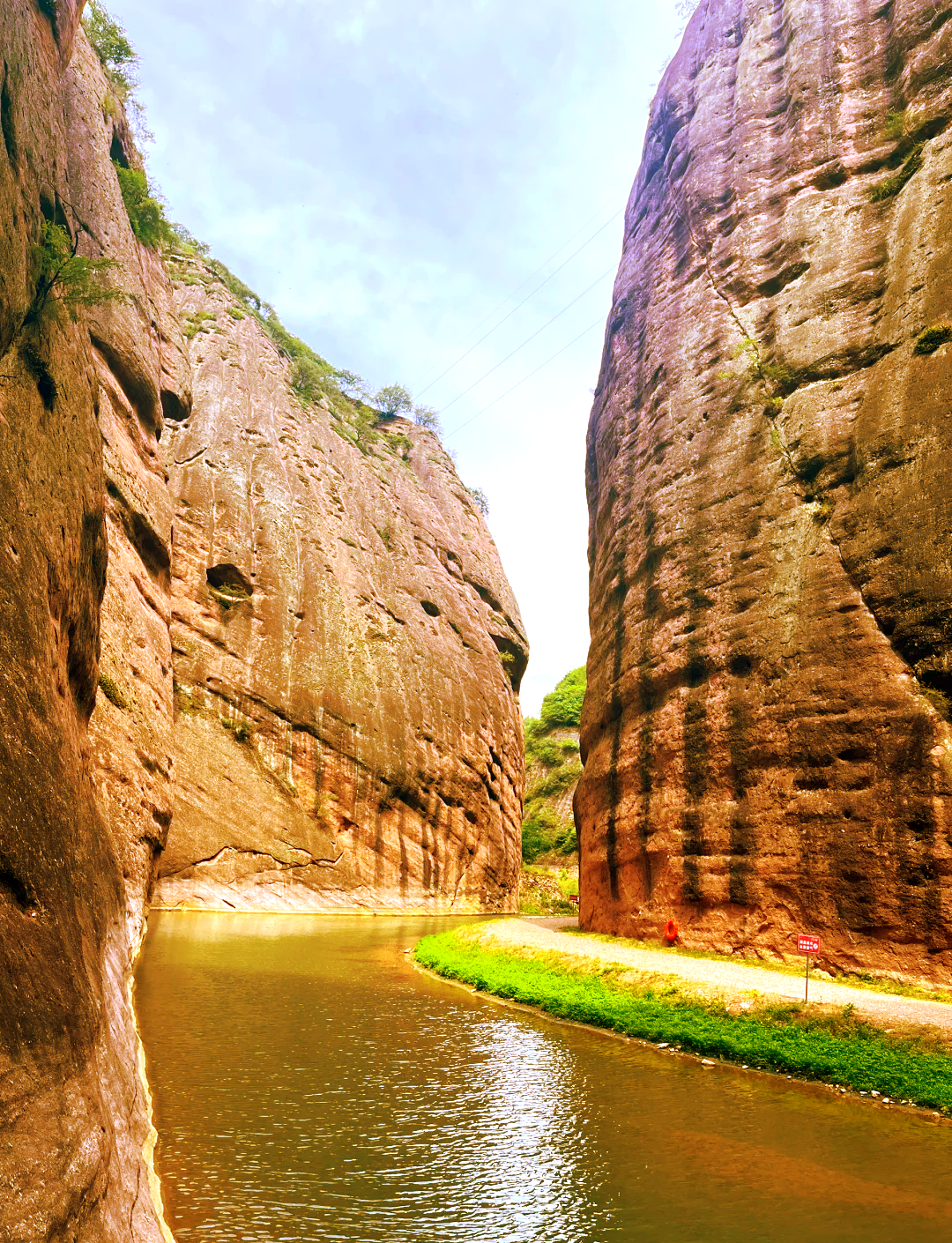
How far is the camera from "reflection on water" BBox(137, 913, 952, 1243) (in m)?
6.09

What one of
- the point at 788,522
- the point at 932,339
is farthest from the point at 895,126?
the point at 788,522

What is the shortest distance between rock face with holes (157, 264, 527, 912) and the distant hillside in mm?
11304

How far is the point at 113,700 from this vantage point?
15.8 metres

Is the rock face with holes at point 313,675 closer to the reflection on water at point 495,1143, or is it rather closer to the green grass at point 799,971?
the green grass at point 799,971

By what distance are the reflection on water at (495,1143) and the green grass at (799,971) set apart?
3.39 m

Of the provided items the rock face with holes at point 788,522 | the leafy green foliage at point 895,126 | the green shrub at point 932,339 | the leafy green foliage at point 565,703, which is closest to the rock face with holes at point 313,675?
the rock face with holes at point 788,522

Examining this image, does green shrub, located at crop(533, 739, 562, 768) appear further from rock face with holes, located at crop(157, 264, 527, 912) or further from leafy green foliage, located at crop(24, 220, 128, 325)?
leafy green foliage, located at crop(24, 220, 128, 325)

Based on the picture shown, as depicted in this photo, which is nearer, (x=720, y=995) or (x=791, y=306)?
(x=720, y=995)

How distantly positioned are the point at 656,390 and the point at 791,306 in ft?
16.2

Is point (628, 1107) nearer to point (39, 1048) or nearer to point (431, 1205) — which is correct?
point (431, 1205)

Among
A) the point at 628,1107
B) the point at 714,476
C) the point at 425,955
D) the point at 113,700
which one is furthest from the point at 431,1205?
the point at 714,476

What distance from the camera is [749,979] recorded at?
12.9 meters

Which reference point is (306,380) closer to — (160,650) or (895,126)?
(160,650)

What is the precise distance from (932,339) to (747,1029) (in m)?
13.3
